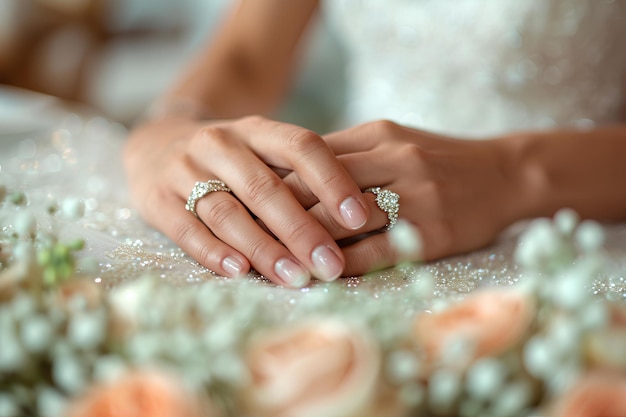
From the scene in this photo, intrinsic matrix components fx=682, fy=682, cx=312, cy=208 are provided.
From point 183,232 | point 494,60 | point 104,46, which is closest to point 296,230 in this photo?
point 183,232

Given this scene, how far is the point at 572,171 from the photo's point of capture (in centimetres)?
83

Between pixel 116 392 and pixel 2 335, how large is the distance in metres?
0.06

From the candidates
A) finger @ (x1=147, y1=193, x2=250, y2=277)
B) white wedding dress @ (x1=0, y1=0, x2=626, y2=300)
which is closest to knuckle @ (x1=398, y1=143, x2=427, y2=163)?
finger @ (x1=147, y1=193, x2=250, y2=277)

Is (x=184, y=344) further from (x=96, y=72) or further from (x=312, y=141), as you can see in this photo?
(x=96, y=72)

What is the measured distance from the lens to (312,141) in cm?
64

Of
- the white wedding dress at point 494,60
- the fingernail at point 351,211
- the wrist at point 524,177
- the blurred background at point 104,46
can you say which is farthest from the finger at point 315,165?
the blurred background at point 104,46

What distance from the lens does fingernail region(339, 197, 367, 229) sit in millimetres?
612

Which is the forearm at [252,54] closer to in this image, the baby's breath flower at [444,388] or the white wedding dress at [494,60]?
the white wedding dress at [494,60]

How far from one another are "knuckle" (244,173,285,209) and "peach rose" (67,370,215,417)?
1.07 ft

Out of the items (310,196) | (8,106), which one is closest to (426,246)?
(310,196)

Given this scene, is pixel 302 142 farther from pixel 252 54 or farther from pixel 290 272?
pixel 252 54

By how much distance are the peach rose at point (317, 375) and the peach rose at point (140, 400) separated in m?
0.03

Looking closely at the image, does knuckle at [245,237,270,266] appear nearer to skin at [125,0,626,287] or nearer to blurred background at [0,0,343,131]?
skin at [125,0,626,287]

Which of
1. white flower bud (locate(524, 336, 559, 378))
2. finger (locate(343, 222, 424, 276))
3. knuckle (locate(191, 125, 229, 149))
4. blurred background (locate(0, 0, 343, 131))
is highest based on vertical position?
white flower bud (locate(524, 336, 559, 378))
